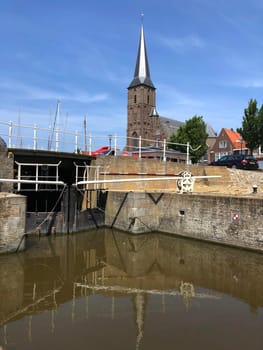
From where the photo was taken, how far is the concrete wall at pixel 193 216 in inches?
460

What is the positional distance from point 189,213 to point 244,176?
10.3 meters

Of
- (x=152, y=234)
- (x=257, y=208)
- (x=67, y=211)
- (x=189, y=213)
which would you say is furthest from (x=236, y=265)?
(x=67, y=211)

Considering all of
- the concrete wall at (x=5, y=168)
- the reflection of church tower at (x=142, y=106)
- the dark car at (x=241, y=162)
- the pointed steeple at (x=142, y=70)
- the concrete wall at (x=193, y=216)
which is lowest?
the concrete wall at (x=193, y=216)

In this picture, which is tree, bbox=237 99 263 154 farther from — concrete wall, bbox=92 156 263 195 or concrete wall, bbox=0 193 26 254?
concrete wall, bbox=0 193 26 254

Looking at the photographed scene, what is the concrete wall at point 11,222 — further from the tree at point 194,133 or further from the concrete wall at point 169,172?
the tree at point 194,133

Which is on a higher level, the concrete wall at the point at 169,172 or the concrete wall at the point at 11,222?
the concrete wall at the point at 169,172

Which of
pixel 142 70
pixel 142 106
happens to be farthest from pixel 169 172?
pixel 142 106

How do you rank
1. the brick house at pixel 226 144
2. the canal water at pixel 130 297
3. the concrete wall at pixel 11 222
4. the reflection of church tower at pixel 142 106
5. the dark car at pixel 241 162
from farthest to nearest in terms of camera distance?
the reflection of church tower at pixel 142 106 < the brick house at pixel 226 144 < the dark car at pixel 241 162 < the concrete wall at pixel 11 222 < the canal water at pixel 130 297

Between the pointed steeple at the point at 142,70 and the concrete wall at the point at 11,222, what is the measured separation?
199ft

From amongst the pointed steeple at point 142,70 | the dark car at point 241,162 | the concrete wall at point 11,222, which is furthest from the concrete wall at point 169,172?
the pointed steeple at point 142,70

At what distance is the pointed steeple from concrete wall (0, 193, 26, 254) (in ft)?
199

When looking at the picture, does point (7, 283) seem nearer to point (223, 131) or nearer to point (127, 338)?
point (127, 338)

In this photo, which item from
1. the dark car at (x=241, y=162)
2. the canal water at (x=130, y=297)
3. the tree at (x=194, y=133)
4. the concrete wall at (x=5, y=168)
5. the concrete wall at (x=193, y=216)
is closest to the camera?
the canal water at (x=130, y=297)

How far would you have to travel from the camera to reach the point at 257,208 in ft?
37.6
